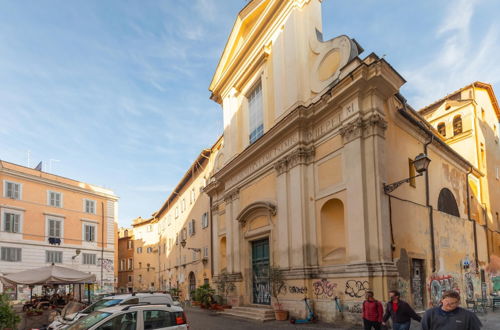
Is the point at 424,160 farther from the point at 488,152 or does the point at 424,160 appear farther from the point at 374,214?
the point at 488,152

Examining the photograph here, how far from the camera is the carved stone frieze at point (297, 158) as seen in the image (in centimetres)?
1647

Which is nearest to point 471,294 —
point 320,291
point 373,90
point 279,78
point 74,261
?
point 320,291

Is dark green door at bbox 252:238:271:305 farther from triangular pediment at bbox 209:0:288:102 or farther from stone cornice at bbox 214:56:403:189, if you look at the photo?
triangular pediment at bbox 209:0:288:102

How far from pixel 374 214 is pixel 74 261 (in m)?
30.6

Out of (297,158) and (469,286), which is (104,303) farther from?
(469,286)

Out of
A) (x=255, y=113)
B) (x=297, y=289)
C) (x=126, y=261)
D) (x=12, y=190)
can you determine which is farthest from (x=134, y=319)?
(x=126, y=261)

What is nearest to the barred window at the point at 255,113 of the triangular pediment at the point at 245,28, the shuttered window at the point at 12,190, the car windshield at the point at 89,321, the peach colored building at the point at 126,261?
the triangular pediment at the point at 245,28

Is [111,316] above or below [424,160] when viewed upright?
below

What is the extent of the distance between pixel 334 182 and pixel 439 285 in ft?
17.8

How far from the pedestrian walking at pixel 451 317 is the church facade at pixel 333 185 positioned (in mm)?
7599

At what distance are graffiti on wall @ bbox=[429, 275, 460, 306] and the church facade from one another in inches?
2.0

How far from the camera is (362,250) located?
42.8 ft

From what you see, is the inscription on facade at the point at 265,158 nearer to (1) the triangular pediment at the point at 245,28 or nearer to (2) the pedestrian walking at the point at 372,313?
(1) the triangular pediment at the point at 245,28

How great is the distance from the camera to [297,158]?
655 inches
